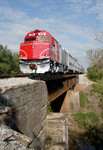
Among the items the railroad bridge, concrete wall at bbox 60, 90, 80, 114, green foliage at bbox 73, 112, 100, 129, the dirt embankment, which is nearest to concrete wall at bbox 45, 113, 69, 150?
the railroad bridge

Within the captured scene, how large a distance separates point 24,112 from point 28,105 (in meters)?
0.31

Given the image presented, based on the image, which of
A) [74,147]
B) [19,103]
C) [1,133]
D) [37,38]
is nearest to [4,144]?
[1,133]

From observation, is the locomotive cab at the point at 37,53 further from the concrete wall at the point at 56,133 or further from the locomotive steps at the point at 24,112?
the locomotive steps at the point at 24,112

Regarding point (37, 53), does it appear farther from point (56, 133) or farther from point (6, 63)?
point (6, 63)

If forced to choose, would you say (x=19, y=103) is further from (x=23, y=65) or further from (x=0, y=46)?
(x=0, y=46)

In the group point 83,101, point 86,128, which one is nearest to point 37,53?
point 86,128

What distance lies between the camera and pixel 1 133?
1.91m

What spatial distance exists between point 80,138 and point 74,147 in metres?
1.35

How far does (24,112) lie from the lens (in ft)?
12.6

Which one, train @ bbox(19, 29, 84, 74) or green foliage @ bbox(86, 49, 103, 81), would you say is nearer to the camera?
train @ bbox(19, 29, 84, 74)

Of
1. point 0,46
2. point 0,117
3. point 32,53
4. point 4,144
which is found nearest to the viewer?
point 4,144

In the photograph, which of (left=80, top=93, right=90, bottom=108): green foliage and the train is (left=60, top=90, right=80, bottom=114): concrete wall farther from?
the train

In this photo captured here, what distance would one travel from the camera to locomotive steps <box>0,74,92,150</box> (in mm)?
2779

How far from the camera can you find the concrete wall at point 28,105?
3340 millimetres
